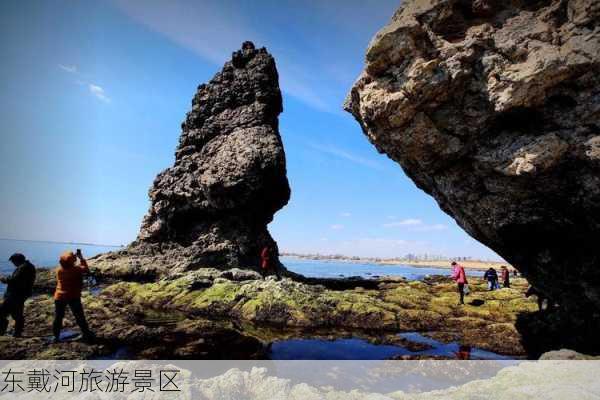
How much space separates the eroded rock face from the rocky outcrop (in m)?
28.5

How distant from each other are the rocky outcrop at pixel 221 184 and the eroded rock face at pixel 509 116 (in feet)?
93.5

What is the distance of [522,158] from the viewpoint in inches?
541

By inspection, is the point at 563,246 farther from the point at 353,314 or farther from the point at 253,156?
the point at 253,156

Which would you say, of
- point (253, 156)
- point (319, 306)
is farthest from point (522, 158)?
point (253, 156)

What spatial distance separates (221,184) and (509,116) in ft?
115

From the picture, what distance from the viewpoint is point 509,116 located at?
14.2 metres

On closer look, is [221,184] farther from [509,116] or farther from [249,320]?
[509,116]

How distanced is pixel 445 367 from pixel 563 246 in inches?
289

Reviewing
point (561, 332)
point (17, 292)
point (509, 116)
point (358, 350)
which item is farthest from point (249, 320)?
point (509, 116)

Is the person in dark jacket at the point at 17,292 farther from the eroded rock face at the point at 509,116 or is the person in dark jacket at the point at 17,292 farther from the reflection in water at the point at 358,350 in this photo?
the eroded rock face at the point at 509,116

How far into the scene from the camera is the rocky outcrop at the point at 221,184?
44.3 meters

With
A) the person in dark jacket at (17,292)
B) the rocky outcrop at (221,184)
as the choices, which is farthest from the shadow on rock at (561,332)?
the rocky outcrop at (221,184)

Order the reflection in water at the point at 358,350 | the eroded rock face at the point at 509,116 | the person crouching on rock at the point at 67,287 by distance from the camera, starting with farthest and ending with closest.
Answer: the reflection in water at the point at 358,350 < the person crouching on rock at the point at 67,287 < the eroded rock face at the point at 509,116

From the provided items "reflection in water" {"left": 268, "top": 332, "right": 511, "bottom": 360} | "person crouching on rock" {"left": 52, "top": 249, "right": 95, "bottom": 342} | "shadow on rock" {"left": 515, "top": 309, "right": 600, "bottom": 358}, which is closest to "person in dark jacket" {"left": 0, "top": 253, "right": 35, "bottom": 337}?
"person crouching on rock" {"left": 52, "top": 249, "right": 95, "bottom": 342}
